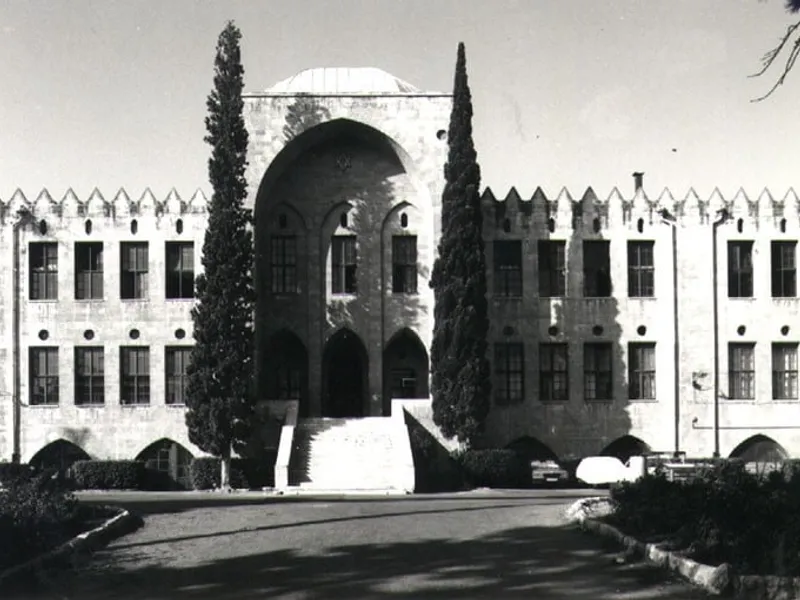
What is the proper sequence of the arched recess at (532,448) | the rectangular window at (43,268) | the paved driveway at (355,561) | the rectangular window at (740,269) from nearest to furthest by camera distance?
1. the paved driveway at (355,561)
2. the arched recess at (532,448)
3. the rectangular window at (43,268)
4. the rectangular window at (740,269)

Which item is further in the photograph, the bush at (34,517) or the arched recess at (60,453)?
the arched recess at (60,453)

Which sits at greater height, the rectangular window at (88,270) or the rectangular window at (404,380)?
the rectangular window at (88,270)

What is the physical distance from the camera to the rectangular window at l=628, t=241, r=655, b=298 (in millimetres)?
39000

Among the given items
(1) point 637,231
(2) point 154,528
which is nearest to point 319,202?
(1) point 637,231

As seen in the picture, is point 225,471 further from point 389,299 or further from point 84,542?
point 84,542

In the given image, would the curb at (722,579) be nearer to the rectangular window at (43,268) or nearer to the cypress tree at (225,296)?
the cypress tree at (225,296)

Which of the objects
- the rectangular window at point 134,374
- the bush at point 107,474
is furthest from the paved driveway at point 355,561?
the rectangular window at point 134,374

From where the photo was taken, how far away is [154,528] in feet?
63.1

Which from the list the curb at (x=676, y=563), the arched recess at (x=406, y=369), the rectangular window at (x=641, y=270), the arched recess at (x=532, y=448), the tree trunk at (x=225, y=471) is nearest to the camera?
the curb at (x=676, y=563)

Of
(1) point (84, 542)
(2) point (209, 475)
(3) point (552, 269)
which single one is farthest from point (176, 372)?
(1) point (84, 542)

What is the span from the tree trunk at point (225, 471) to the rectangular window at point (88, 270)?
841 cm

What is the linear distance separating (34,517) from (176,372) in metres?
22.8

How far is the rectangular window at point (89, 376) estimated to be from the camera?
3762 centimetres

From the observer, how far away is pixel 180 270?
125 ft
